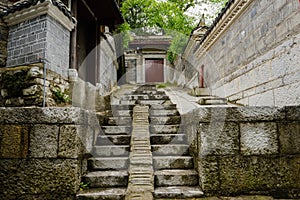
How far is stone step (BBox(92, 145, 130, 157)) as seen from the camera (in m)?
3.12

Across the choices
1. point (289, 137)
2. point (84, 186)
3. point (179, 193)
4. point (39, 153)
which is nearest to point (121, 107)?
point (84, 186)

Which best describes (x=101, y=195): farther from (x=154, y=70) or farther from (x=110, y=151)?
(x=154, y=70)

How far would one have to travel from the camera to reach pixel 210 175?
7.81ft

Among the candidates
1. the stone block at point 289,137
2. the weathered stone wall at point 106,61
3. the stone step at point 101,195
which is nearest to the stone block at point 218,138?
the stone block at point 289,137

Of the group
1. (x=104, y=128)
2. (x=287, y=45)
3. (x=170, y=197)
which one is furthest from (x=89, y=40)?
(x=170, y=197)

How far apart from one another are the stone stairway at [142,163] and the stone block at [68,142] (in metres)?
0.41

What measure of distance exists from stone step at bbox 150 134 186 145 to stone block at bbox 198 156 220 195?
98 centimetres

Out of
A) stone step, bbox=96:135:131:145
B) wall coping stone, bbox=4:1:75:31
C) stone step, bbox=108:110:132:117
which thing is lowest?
stone step, bbox=96:135:131:145

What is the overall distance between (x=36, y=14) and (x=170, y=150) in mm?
3645

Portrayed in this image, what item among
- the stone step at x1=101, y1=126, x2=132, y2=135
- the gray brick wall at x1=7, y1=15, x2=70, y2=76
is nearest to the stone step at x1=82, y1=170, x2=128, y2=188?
the stone step at x1=101, y1=126, x2=132, y2=135

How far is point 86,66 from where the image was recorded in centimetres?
840

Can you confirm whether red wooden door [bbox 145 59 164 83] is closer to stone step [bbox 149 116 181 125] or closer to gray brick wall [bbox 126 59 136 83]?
gray brick wall [bbox 126 59 136 83]

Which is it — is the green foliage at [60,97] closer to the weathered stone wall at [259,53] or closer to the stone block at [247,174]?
the stone block at [247,174]

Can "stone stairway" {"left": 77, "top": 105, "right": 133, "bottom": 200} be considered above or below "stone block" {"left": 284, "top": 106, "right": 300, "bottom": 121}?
below
